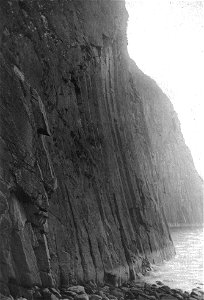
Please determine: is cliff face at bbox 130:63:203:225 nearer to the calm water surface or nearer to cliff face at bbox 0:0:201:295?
the calm water surface

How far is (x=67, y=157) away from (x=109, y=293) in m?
5.07

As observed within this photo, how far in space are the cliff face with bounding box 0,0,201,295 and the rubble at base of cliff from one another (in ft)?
1.19

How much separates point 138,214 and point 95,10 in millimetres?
11292

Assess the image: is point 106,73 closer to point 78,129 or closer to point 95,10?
point 95,10

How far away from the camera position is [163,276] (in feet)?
51.5

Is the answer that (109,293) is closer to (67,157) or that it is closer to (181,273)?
(67,157)

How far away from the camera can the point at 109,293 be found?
36.5ft

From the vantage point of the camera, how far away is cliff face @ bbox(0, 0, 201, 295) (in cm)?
1000

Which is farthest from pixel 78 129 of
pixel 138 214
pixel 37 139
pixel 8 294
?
pixel 8 294

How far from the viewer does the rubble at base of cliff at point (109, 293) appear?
923cm

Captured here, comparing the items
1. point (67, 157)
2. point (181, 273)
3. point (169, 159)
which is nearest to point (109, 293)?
point (67, 157)

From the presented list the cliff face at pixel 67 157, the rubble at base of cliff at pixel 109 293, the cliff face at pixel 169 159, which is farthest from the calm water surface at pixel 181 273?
the cliff face at pixel 169 159

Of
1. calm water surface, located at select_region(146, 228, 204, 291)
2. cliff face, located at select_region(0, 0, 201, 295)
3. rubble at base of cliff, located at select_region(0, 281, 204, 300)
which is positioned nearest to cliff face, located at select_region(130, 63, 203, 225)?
calm water surface, located at select_region(146, 228, 204, 291)

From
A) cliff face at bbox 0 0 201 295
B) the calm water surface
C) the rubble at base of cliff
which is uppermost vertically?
cliff face at bbox 0 0 201 295
